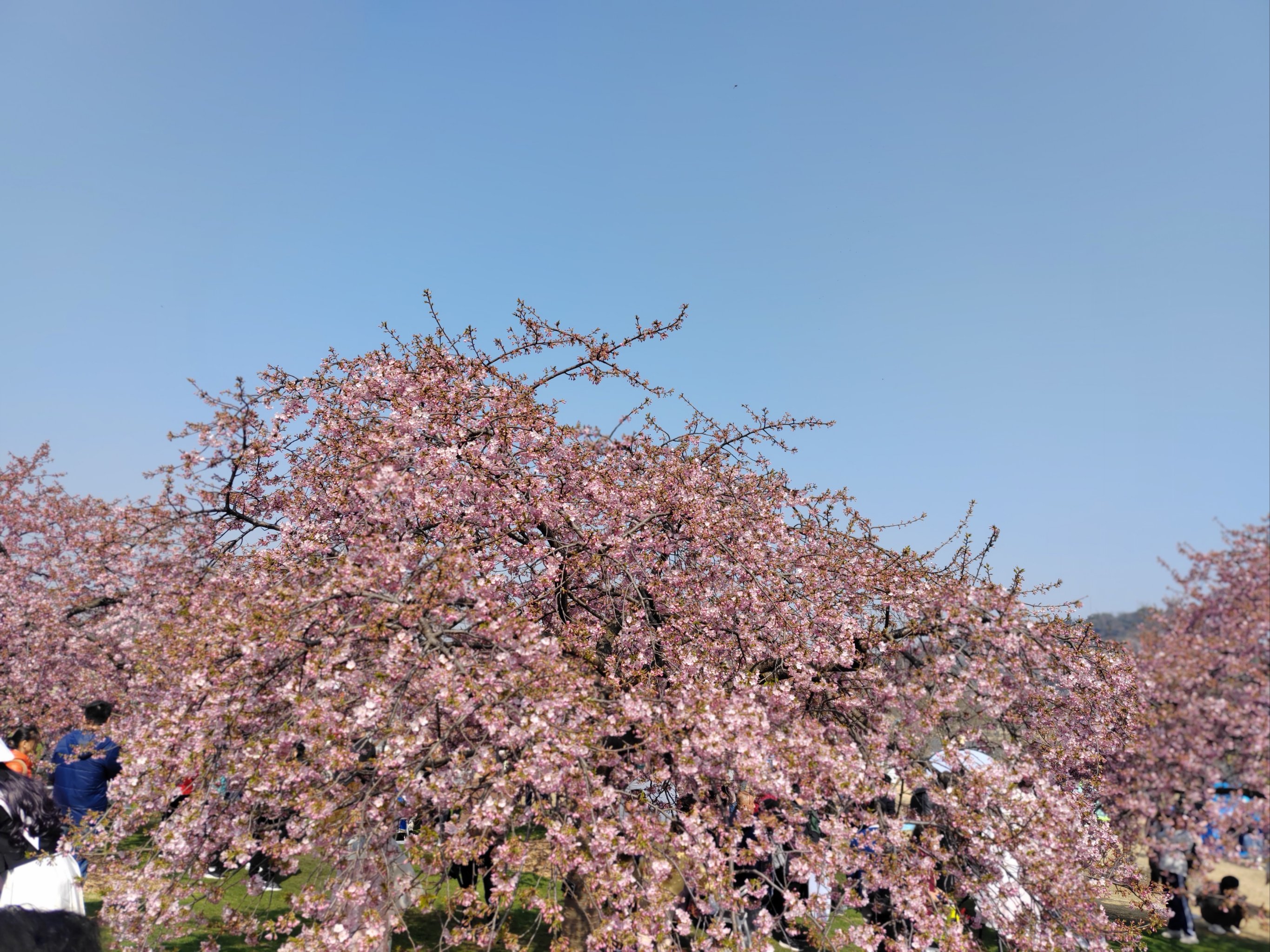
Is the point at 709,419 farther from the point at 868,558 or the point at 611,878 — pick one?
the point at 611,878

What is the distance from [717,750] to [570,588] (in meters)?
2.19

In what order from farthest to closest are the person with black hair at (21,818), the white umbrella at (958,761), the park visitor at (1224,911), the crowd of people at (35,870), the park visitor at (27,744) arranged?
the park visitor at (1224,911), the park visitor at (27,744), the white umbrella at (958,761), the person with black hair at (21,818), the crowd of people at (35,870)

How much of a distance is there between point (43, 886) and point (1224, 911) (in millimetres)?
16578

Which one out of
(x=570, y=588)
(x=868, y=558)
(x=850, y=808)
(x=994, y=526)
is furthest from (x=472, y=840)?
(x=994, y=526)

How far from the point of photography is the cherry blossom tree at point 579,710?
4582mm

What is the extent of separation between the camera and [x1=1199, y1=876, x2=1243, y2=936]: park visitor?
12.7 metres

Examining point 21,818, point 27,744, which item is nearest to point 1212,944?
point 21,818

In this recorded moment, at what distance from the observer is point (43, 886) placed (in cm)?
365

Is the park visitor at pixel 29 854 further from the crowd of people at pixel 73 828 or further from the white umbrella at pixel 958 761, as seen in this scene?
the white umbrella at pixel 958 761

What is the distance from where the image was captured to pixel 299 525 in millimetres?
6230

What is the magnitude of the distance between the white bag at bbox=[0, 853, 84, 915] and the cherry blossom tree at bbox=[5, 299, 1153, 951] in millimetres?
776

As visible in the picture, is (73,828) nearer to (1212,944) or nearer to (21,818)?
(21,818)

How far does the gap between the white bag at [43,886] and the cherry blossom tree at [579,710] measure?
78 cm

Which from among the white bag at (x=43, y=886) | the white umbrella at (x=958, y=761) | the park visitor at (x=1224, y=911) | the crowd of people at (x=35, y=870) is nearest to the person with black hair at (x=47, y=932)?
the crowd of people at (x=35, y=870)
